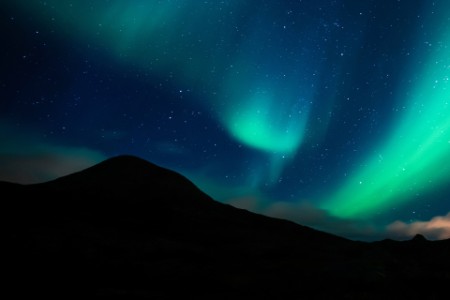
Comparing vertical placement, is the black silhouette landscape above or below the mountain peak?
below

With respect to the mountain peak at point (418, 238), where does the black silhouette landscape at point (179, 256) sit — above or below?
below

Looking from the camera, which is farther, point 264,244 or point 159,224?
point 159,224

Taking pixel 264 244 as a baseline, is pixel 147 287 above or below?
below

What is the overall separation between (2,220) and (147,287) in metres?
22.6

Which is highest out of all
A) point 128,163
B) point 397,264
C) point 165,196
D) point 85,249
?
point 128,163

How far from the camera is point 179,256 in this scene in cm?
3591

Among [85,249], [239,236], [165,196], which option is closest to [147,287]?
[85,249]

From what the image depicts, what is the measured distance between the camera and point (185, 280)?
1061 inches

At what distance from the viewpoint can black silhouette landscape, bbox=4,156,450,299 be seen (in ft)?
78.6

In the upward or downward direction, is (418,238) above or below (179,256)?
above

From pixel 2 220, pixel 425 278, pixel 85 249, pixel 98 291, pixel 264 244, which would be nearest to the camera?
pixel 98 291

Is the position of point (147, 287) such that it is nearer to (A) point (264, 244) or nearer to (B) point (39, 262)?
(B) point (39, 262)

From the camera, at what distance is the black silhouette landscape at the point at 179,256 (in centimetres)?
2397

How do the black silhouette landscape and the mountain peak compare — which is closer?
the black silhouette landscape
